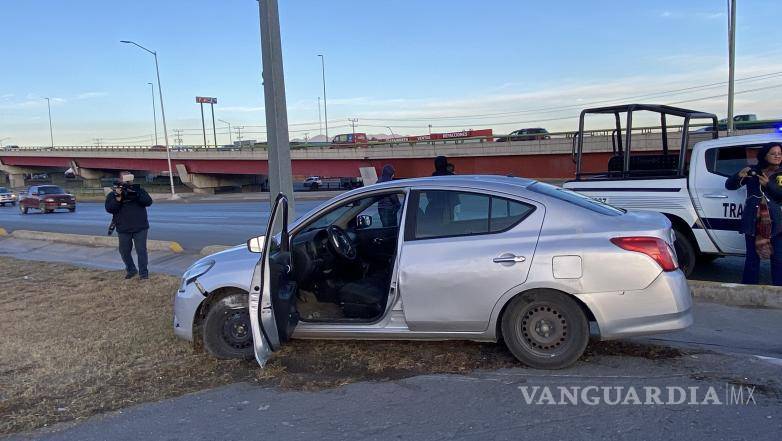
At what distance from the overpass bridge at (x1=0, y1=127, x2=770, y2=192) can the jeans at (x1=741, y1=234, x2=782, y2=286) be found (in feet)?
35.4

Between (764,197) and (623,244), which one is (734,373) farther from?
(764,197)

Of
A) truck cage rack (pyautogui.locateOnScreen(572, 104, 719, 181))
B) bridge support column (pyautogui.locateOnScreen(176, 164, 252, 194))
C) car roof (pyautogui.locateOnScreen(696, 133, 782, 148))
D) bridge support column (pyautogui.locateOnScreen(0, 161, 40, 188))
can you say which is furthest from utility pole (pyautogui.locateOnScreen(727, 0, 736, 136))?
bridge support column (pyautogui.locateOnScreen(0, 161, 40, 188))

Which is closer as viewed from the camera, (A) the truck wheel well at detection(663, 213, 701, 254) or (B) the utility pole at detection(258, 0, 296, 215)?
(A) the truck wheel well at detection(663, 213, 701, 254)

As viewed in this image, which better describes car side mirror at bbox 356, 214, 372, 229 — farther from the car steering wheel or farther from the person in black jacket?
the person in black jacket

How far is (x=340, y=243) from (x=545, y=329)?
6.23 feet

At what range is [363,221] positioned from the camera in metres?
5.98

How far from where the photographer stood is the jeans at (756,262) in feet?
21.6

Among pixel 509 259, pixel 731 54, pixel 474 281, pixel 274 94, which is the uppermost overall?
pixel 731 54

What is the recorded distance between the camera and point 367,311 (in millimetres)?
5020

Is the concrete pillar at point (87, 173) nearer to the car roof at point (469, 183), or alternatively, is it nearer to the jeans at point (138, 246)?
the jeans at point (138, 246)

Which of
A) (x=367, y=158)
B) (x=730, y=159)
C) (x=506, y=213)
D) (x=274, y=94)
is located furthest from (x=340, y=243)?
(x=367, y=158)

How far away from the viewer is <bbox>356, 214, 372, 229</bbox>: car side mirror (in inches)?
234

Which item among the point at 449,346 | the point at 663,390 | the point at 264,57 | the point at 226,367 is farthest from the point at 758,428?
the point at 264,57

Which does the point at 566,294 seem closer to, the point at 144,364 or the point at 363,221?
the point at 363,221
